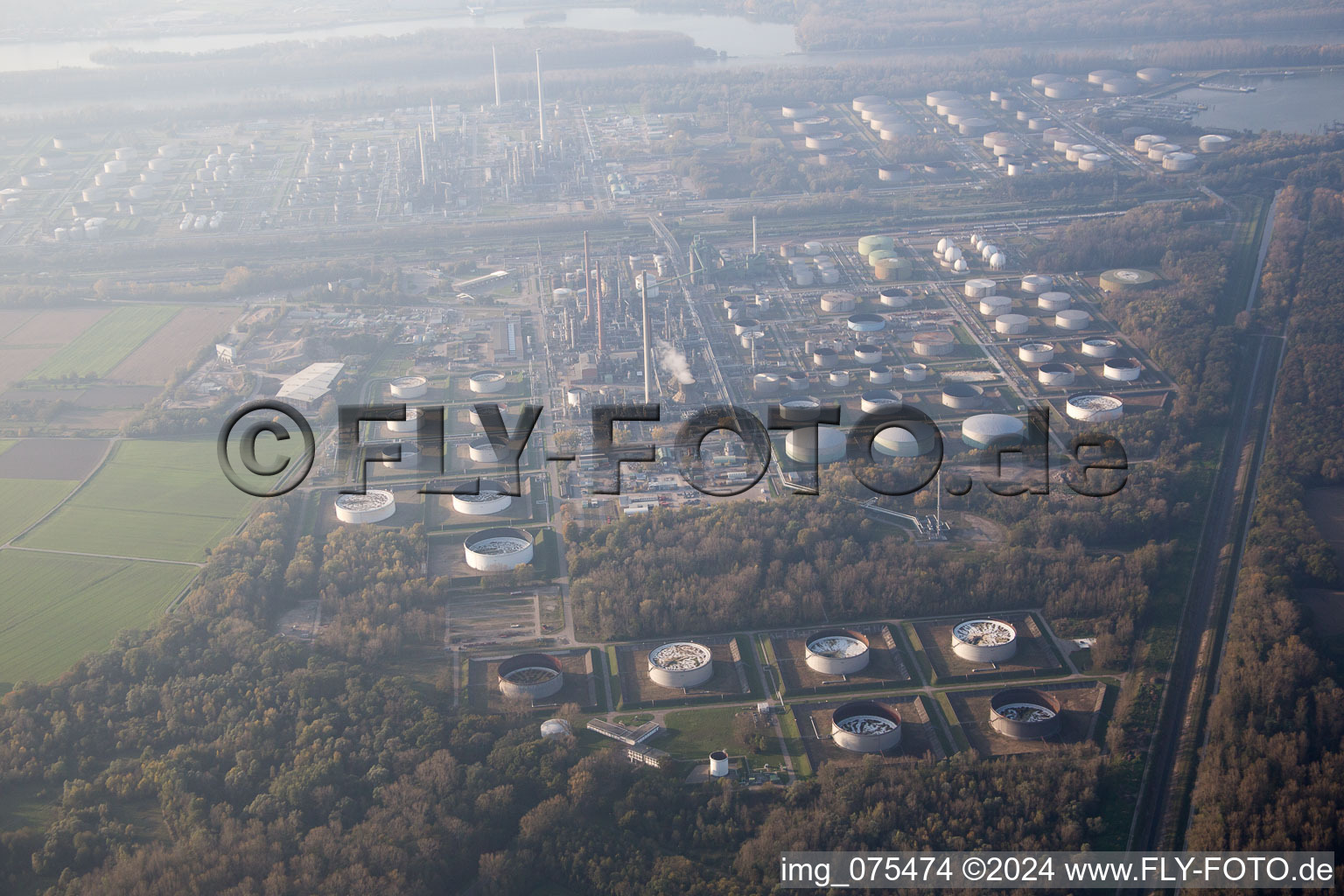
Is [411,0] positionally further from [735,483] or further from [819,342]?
[735,483]

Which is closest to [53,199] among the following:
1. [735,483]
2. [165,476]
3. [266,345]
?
[266,345]

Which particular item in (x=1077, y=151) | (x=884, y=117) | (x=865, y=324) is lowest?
(x=865, y=324)

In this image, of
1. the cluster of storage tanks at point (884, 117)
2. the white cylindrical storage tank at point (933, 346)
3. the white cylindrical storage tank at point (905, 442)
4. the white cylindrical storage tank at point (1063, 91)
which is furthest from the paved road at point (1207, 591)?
the white cylindrical storage tank at point (1063, 91)

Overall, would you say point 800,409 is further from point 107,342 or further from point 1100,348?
point 107,342

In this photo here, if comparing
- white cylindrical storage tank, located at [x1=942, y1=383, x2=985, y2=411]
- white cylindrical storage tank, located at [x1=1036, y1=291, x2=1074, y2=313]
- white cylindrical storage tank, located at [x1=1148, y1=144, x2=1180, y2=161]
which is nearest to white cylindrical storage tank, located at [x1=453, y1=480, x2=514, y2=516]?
white cylindrical storage tank, located at [x1=942, y1=383, x2=985, y2=411]

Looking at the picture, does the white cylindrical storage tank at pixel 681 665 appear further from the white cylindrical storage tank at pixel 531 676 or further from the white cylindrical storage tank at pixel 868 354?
the white cylindrical storage tank at pixel 868 354

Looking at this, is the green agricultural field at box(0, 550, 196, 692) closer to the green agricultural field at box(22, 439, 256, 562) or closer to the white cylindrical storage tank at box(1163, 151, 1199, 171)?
the green agricultural field at box(22, 439, 256, 562)

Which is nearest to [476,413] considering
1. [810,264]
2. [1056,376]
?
[1056,376]
